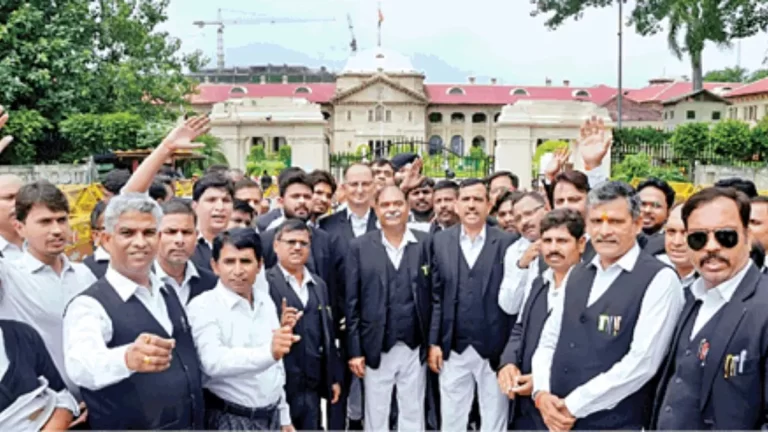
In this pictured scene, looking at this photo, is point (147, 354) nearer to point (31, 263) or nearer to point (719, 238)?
point (31, 263)

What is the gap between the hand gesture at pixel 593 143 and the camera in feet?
16.9

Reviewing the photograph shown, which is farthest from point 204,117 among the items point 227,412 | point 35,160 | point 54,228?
point 35,160

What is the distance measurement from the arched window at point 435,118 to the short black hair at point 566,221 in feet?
161

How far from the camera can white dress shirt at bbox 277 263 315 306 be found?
14.1 ft

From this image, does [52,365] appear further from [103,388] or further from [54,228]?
[54,228]

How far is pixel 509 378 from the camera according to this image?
3.70 m

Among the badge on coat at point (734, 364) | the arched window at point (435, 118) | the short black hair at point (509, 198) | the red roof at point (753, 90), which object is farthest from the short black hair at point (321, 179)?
the arched window at point (435, 118)

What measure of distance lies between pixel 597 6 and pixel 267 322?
22.8 m

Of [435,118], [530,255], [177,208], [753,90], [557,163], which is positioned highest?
[435,118]

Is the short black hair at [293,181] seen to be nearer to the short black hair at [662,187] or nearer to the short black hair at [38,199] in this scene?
the short black hair at [38,199]

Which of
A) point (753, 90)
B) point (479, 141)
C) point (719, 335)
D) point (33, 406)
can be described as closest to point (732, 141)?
point (753, 90)

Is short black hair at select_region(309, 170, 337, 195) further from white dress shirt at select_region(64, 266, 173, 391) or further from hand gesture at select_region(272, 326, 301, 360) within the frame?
white dress shirt at select_region(64, 266, 173, 391)

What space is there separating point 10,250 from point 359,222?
255 centimetres

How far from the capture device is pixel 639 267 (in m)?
3.16
